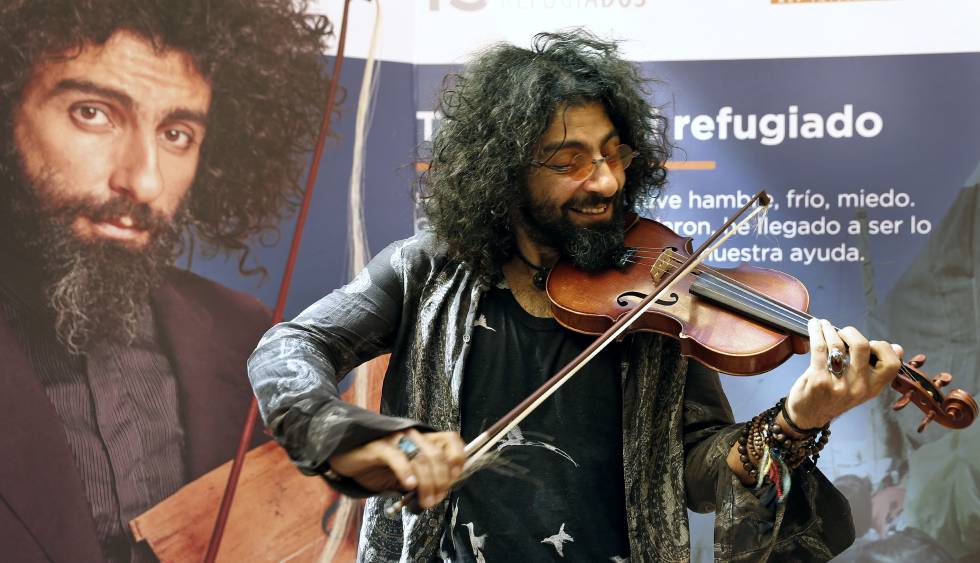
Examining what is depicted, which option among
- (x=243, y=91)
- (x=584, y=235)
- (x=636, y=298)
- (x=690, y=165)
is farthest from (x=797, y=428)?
(x=243, y=91)

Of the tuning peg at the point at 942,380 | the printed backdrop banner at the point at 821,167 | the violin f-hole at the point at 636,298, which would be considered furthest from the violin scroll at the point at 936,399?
the printed backdrop banner at the point at 821,167

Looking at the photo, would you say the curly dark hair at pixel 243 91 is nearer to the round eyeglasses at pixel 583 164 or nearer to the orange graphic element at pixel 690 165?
the orange graphic element at pixel 690 165

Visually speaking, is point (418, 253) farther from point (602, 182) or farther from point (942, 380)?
point (942, 380)

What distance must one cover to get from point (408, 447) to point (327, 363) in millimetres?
416

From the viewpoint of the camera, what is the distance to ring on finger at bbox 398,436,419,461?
1381mm

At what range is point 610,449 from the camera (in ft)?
6.32

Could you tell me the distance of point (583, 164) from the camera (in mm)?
2043

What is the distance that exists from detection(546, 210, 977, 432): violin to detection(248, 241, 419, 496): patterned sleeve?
317 mm

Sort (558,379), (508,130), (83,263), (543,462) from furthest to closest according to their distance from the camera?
(83,263)
(508,130)
(543,462)
(558,379)

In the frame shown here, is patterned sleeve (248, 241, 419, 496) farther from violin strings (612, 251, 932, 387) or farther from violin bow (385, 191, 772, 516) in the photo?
violin strings (612, 251, 932, 387)

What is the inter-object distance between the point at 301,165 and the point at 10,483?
45.5 inches

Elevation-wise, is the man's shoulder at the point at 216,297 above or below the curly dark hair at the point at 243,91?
below

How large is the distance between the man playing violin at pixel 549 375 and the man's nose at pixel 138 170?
1.08 m

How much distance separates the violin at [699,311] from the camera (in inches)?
69.2
